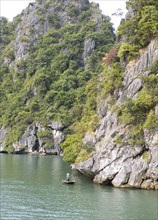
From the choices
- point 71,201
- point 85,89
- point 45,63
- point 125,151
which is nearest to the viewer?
point 71,201

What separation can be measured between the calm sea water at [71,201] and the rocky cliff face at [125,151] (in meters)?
1.43

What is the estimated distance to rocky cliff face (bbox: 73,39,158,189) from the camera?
119ft

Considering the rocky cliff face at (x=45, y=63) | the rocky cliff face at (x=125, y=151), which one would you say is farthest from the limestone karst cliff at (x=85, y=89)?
the rocky cliff face at (x=45, y=63)

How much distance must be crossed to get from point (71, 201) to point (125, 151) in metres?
9.65

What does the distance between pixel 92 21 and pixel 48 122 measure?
41.1 metres

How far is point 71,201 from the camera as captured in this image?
31.4m

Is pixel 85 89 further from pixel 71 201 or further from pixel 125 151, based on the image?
pixel 71 201

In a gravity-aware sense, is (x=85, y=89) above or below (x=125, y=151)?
above

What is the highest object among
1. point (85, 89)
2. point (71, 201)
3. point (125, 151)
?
point (85, 89)

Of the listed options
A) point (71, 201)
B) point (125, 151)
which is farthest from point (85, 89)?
point (71, 201)

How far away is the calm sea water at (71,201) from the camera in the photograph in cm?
2702

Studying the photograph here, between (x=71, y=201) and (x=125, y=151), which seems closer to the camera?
(x=71, y=201)

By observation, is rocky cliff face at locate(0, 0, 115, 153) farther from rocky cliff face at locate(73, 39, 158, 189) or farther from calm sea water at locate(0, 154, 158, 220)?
calm sea water at locate(0, 154, 158, 220)

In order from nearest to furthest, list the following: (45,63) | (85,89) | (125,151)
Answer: (125,151) < (85,89) < (45,63)
